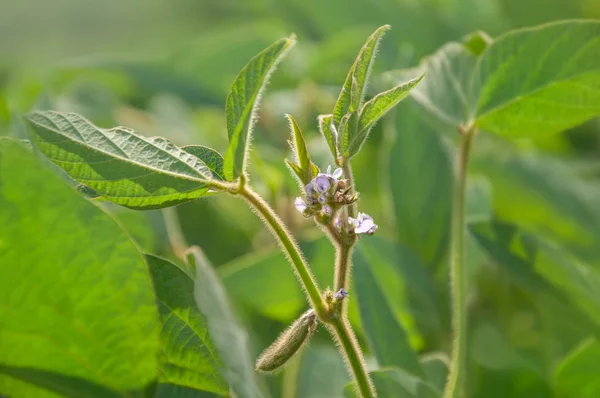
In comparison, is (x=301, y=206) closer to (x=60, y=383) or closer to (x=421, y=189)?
(x=60, y=383)

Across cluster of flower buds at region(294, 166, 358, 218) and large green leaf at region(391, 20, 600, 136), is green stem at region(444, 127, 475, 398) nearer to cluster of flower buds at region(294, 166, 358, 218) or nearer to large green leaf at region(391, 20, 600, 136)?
large green leaf at region(391, 20, 600, 136)

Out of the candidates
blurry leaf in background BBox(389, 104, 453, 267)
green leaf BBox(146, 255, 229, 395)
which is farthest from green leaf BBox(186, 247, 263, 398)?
blurry leaf in background BBox(389, 104, 453, 267)

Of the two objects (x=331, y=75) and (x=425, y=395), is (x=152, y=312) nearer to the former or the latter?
(x=425, y=395)

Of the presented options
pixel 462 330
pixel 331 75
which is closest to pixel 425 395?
pixel 462 330

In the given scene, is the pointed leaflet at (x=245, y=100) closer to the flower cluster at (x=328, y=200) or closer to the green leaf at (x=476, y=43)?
the flower cluster at (x=328, y=200)

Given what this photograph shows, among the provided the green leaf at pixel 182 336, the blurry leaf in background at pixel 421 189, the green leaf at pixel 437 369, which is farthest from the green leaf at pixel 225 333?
the blurry leaf in background at pixel 421 189
